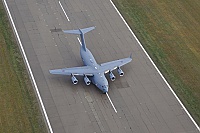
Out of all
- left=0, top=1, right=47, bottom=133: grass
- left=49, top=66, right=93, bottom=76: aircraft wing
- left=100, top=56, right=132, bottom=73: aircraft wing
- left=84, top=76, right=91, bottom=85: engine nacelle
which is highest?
left=100, top=56, right=132, bottom=73: aircraft wing

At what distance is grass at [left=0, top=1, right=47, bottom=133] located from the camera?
5611cm

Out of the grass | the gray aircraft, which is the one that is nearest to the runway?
the gray aircraft

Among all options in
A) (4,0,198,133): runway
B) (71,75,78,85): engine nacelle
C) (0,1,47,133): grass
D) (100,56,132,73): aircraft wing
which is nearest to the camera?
(0,1,47,133): grass

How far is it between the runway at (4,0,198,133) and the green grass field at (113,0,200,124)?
6.11ft

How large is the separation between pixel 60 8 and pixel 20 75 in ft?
66.4

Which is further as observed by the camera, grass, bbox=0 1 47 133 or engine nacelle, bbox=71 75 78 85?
engine nacelle, bbox=71 75 78 85

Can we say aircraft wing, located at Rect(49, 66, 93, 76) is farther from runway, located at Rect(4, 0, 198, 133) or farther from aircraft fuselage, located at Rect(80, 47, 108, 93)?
runway, located at Rect(4, 0, 198, 133)

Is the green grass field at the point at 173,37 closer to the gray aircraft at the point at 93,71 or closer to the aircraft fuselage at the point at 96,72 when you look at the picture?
the gray aircraft at the point at 93,71

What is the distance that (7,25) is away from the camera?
7438 cm

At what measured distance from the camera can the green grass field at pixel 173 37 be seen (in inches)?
2552

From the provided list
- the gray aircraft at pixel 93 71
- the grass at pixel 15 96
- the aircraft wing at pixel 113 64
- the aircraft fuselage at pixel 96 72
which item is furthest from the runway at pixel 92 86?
the aircraft wing at pixel 113 64

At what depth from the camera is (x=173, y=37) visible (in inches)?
2940

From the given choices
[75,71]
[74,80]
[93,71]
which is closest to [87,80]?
[93,71]

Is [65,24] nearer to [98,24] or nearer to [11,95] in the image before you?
[98,24]
